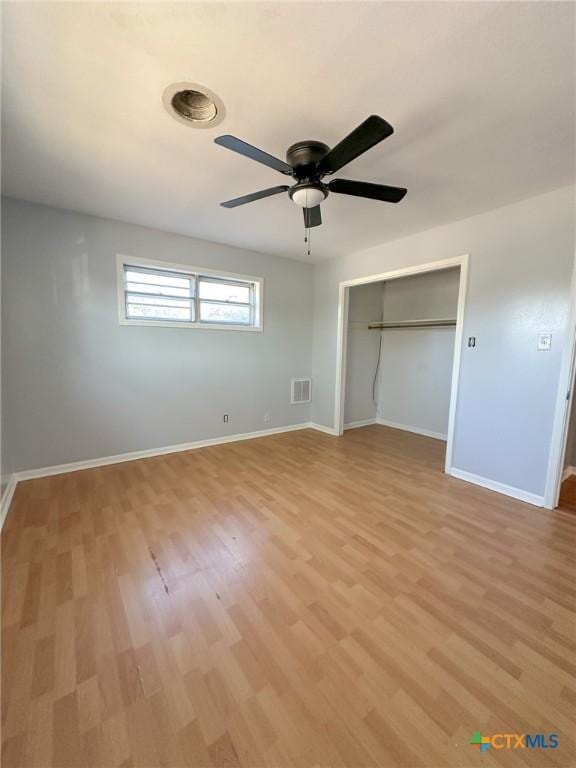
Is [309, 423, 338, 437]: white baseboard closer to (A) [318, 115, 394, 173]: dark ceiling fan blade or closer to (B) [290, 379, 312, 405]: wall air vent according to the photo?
(B) [290, 379, 312, 405]: wall air vent

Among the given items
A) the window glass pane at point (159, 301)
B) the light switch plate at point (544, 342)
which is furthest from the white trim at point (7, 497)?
the light switch plate at point (544, 342)

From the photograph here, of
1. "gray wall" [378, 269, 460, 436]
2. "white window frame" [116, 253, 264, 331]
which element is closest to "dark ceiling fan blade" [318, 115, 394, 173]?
"white window frame" [116, 253, 264, 331]

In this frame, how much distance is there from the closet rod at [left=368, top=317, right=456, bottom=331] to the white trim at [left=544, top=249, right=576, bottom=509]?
1.84 meters

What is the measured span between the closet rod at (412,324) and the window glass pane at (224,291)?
223 cm

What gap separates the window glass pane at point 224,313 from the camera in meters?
3.89

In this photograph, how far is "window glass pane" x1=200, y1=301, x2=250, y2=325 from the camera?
3.89m

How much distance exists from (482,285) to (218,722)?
3.55m

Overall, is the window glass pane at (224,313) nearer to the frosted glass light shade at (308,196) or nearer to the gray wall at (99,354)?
the gray wall at (99,354)

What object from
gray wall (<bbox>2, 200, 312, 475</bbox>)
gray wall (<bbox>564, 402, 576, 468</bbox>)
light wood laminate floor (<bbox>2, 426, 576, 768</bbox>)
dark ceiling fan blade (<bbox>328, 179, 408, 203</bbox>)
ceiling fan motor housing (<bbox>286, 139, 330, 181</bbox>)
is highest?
ceiling fan motor housing (<bbox>286, 139, 330, 181</bbox>)

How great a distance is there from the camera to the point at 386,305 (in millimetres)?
5266

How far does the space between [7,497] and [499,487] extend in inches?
173

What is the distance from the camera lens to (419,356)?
481 cm

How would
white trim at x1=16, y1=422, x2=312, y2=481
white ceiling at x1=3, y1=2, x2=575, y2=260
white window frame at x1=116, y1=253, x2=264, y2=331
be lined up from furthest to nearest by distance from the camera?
white window frame at x1=116, y1=253, x2=264, y2=331 < white trim at x1=16, y1=422, x2=312, y2=481 < white ceiling at x1=3, y1=2, x2=575, y2=260

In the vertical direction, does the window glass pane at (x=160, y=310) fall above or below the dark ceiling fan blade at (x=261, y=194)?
below
